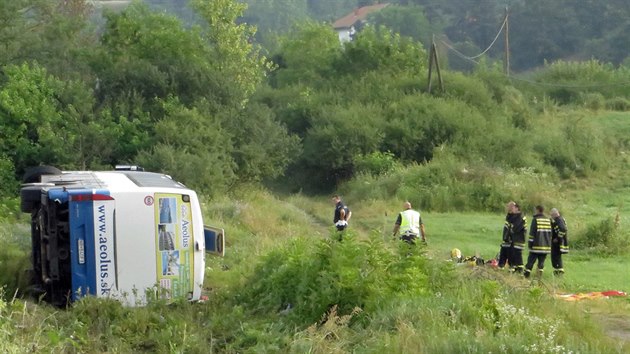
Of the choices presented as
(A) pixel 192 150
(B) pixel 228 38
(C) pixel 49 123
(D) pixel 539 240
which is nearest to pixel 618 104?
(B) pixel 228 38

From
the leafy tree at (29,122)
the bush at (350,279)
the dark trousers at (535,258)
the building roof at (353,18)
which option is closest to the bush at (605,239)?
the dark trousers at (535,258)

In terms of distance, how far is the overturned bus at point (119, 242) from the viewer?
13.0 metres

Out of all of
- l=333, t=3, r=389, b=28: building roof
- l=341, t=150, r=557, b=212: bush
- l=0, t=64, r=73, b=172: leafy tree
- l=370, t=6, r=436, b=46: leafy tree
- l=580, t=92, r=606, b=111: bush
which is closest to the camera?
l=0, t=64, r=73, b=172: leafy tree

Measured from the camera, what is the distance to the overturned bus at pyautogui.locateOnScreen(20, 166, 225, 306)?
13.0m

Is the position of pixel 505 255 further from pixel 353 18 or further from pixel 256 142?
pixel 353 18

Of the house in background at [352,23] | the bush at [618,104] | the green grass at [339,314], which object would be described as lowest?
the house in background at [352,23]

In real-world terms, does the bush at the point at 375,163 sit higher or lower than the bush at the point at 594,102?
lower

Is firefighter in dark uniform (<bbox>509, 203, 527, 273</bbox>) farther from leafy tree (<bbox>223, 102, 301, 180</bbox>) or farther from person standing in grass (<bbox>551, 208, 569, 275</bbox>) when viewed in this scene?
leafy tree (<bbox>223, 102, 301, 180</bbox>)

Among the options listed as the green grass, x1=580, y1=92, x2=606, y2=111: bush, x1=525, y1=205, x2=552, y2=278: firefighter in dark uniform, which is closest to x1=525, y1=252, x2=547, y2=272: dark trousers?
x1=525, y1=205, x2=552, y2=278: firefighter in dark uniform

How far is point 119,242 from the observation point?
1302cm

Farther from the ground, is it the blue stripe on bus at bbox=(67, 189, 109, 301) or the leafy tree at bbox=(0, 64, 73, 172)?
the blue stripe on bus at bbox=(67, 189, 109, 301)

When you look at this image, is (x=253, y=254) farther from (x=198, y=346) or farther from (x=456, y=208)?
(x=456, y=208)

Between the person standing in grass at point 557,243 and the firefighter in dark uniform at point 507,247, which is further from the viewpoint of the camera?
the person standing in grass at point 557,243

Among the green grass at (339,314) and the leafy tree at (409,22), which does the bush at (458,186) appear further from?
the leafy tree at (409,22)
